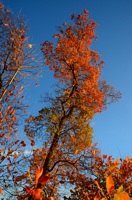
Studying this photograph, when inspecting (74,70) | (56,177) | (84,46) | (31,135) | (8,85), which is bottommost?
(56,177)

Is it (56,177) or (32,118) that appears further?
(32,118)

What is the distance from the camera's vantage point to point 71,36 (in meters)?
13.9

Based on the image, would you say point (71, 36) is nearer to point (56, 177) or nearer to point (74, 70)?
point (74, 70)

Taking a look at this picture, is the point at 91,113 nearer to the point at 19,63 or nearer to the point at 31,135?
the point at 31,135

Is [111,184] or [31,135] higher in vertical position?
[31,135]

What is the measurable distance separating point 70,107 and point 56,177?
360 centimetres

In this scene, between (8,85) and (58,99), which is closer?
(8,85)

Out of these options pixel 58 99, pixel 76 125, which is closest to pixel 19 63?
pixel 58 99

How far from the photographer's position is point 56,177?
1122 centimetres

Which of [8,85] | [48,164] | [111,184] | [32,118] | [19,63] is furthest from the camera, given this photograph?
[32,118]

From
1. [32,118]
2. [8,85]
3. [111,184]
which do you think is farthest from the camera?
[32,118]

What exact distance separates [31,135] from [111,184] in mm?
11548

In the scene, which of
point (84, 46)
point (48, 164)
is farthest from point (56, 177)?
point (84, 46)

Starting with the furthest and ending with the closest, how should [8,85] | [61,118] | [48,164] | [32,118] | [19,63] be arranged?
[32,118] < [61,118] < [48,164] < [19,63] < [8,85]
